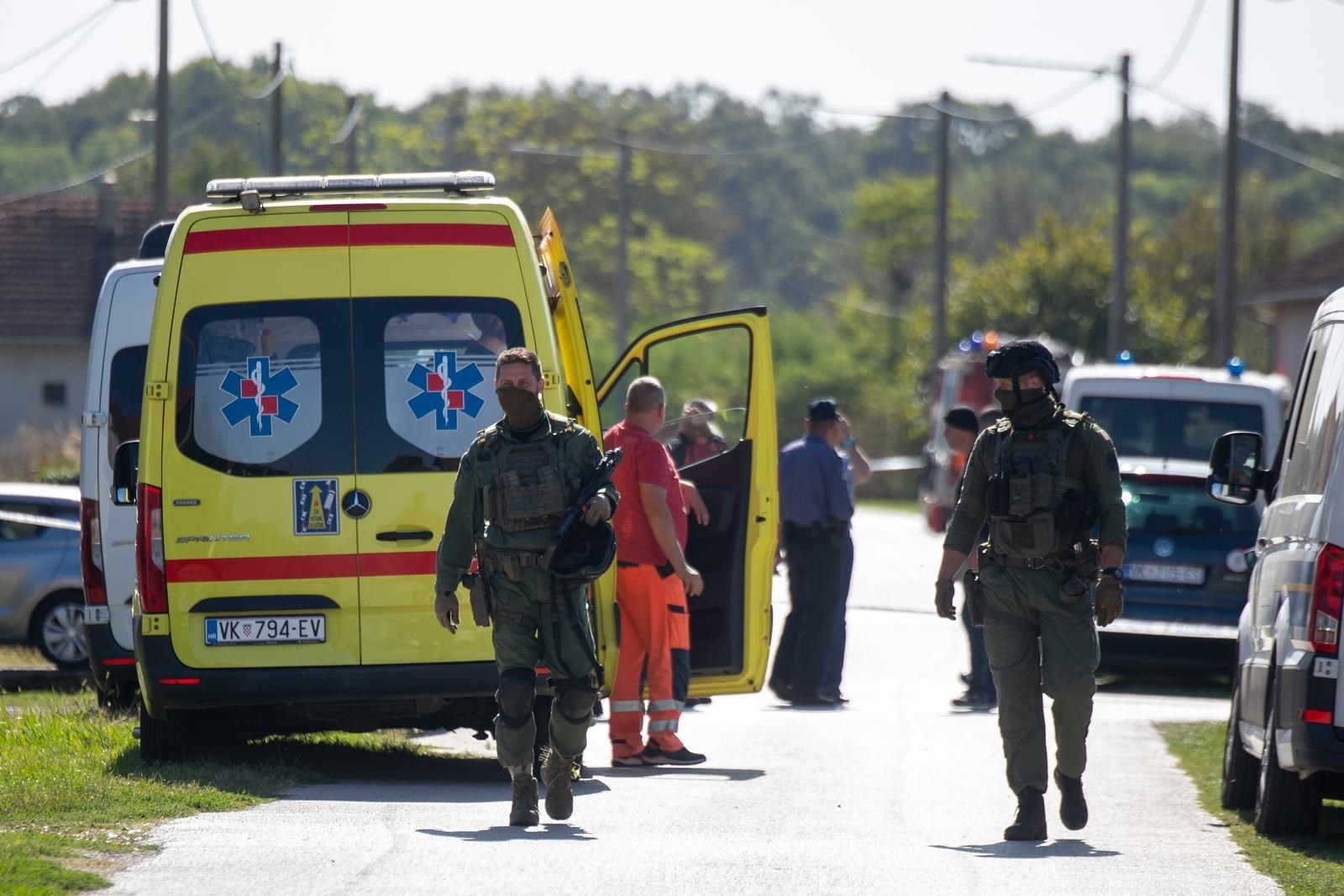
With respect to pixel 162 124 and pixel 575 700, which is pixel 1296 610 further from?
pixel 162 124

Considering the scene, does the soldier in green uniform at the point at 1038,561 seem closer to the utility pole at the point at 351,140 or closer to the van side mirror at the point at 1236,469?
the van side mirror at the point at 1236,469

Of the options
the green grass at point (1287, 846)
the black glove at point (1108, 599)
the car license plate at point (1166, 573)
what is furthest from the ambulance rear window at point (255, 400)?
the car license plate at point (1166, 573)

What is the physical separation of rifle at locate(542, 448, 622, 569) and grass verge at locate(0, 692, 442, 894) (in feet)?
5.28

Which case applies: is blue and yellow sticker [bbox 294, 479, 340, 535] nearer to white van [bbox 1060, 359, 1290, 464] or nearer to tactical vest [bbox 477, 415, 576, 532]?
tactical vest [bbox 477, 415, 576, 532]

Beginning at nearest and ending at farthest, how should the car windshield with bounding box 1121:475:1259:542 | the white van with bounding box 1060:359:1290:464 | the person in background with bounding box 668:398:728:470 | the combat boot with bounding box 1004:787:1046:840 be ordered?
the combat boot with bounding box 1004:787:1046:840, the person in background with bounding box 668:398:728:470, the car windshield with bounding box 1121:475:1259:542, the white van with bounding box 1060:359:1290:464

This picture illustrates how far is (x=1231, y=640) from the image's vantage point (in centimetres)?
1427

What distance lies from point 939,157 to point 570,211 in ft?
104

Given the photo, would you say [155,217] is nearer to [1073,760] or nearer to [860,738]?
[860,738]

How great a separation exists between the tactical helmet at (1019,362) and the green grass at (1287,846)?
1905mm

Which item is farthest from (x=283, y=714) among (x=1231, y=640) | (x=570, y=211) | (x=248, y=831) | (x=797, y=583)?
(x=570, y=211)

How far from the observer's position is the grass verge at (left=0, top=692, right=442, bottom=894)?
6.32 m

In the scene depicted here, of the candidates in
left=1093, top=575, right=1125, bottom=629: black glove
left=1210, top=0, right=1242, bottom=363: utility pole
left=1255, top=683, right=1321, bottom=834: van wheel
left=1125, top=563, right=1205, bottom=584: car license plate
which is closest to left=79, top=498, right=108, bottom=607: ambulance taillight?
left=1093, top=575, right=1125, bottom=629: black glove

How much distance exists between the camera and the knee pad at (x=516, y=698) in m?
7.42

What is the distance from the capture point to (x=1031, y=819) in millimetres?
7520
